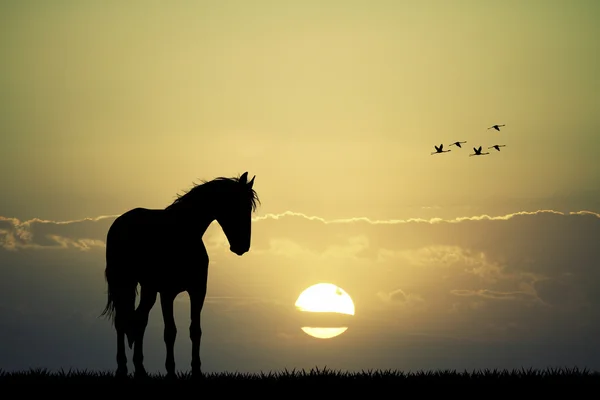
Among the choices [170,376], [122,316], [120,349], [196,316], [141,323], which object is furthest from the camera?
[122,316]

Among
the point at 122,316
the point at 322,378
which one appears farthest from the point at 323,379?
the point at 122,316

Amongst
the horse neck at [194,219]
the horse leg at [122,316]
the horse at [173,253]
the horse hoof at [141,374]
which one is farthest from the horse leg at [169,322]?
the horse neck at [194,219]

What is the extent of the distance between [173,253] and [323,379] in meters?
3.84

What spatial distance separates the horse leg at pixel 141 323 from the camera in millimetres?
15500

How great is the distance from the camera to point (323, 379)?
1502 centimetres

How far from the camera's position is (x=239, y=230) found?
15328mm

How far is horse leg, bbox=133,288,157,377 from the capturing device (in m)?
15.5

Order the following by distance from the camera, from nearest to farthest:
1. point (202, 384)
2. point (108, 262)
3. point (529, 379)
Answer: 1. point (202, 384)
2. point (529, 379)
3. point (108, 262)

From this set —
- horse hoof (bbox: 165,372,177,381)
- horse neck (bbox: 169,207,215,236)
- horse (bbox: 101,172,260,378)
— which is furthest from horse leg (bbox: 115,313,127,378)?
horse neck (bbox: 169,207,215,236)

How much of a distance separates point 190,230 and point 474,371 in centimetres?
655

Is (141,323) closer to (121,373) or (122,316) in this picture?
(122,316)

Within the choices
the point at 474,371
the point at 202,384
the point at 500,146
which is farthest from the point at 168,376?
the point at 500,146

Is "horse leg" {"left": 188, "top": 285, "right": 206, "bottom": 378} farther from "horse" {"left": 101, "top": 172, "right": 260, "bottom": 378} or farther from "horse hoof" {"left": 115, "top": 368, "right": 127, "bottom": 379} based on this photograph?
"horse hoof" {"left": 115, "top": 368, "right": 127, "bottom": 379}

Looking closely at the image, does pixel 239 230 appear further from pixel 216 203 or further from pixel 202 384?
pixel 202 384
